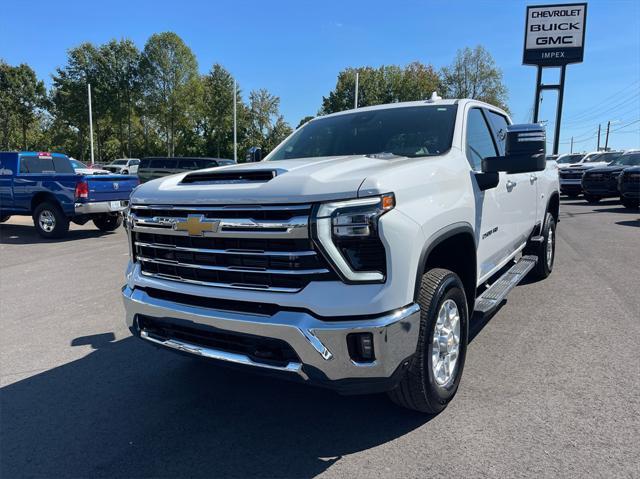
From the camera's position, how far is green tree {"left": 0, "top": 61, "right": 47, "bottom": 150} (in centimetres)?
4609

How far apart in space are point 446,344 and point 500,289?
1310 millimetres

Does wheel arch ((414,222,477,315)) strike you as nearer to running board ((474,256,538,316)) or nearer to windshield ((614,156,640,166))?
running board ((474,256,538,316))

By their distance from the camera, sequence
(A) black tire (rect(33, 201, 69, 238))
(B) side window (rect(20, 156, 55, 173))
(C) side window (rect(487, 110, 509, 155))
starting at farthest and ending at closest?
(B) side window (rect(20, 156, 55, 173)), (A) black tire (rect(33, 201, 69, 238)), (C) side window (rect(487, 110, 509, 155))

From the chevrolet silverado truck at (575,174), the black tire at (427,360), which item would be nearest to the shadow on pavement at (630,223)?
the chevrolet silverado truck at (575,174)

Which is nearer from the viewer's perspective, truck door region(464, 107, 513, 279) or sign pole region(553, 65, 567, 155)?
truck door region(464, 107, 513, 279)

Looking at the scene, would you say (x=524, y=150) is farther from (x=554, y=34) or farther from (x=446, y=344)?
(x=554, y=34)

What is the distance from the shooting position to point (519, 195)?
4.64 meters

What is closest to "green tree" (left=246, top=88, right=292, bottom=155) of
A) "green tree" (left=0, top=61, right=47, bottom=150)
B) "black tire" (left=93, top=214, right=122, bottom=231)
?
"green tree" (left=0, top=61, right=47, bottom=150)

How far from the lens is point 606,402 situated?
311 centimetres

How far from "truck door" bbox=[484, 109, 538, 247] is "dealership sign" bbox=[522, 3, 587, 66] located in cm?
2523

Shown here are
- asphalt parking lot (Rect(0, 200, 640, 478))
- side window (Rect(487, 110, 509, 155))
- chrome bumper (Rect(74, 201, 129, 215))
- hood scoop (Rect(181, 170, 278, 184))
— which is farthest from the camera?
chrome bumper (Rect(74, 201, 129, 215))

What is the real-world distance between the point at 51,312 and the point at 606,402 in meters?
5.34

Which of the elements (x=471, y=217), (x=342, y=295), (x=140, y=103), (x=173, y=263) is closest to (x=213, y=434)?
(x=173, y=263)

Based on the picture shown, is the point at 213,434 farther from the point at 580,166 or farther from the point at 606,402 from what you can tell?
the point at 580,166
